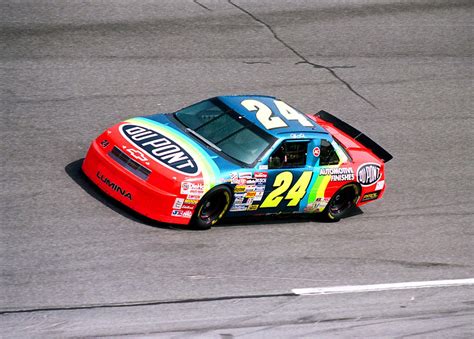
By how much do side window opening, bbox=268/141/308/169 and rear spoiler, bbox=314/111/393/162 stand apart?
1620 millimetres

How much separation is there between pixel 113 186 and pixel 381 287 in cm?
354

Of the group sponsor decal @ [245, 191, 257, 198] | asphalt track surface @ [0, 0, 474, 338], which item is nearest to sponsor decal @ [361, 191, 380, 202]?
asphalt track surface @ [0, 0, 474, 338]

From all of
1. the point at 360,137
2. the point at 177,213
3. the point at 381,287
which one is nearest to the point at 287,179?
the point at 177,213

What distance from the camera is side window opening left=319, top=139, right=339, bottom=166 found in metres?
12.0

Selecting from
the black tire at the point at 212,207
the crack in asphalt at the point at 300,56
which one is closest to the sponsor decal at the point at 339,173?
the black tire at the point at 212,207

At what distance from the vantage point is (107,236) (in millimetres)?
10570

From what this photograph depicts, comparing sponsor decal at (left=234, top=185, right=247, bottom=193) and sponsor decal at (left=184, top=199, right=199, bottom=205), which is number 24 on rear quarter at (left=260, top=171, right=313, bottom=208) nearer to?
sponsor decal at (left=234, top=185, right=247, bottom=193)

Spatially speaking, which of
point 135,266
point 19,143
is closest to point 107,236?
point 135,266

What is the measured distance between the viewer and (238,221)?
11742mm

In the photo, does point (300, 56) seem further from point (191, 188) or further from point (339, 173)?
point (191, 188)

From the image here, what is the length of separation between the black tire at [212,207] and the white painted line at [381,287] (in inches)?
61.0

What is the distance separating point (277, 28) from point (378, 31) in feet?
7.44

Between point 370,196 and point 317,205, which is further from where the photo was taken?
point 370,196

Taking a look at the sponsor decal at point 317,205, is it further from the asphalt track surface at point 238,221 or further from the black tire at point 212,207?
the black tire at point 212,207
